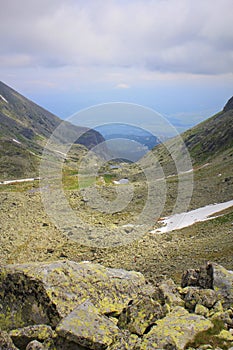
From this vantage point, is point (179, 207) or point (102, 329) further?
point (179, 207)

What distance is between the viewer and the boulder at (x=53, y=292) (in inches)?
547

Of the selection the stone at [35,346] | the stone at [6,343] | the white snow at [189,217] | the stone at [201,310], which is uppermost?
the stone at [6,343]

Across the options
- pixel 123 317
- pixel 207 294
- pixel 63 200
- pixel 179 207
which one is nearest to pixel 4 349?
pixel 123 317

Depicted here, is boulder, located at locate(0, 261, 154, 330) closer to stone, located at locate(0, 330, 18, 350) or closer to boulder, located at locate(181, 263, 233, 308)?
stone, located at locate(0, 330, 18, 350)

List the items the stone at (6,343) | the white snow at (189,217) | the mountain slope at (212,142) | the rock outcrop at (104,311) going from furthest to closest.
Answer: the mountain slope at (212,142), the white snow at (189,217), the rock outcrop at (104,311), the stone at (6,343)

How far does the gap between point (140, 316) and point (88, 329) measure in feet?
7.73

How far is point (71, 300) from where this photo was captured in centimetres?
1468

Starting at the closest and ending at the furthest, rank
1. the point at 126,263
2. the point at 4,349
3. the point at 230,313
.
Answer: the point at 4,349
the point at 230,313
the point at 126,263

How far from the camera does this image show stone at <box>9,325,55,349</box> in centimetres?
1259

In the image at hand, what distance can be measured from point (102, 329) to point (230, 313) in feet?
19.9

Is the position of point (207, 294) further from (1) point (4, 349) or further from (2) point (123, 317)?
(1) point (4, 349)

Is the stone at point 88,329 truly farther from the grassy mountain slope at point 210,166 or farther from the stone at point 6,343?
the grassy mountain slope at point 210,166

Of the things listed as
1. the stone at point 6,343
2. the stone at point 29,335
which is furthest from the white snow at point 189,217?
the stone at point 6,343

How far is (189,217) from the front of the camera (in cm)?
4712
